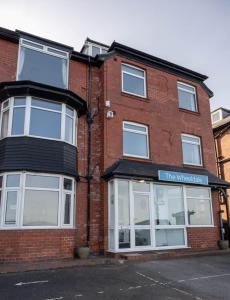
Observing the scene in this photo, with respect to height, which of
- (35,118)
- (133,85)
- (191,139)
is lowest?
(35,118)

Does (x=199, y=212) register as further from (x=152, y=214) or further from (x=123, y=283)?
(x=123, y=283)

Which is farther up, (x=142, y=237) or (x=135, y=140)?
(x=135, y=140)

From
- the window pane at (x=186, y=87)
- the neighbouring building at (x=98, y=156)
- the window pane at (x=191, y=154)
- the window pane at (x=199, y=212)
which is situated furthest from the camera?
the window pane at (x=186, y=87)

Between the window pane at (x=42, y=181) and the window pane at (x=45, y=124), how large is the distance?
1624 mm

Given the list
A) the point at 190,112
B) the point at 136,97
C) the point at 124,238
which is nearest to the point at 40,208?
the point at 124,238

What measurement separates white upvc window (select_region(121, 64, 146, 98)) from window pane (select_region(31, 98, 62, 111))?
12.0 ft

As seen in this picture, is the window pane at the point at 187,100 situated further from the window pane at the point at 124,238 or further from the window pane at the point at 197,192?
A: the window pane at the point at 124,238

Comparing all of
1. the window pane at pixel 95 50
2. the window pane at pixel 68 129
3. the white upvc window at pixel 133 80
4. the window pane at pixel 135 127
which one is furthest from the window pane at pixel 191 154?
the window pane at pixel 95 50

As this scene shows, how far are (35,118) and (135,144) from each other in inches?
184

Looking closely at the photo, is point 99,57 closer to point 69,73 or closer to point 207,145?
point 69,73

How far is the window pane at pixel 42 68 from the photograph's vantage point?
1163 centimetres

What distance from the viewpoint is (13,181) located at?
966 centimetres

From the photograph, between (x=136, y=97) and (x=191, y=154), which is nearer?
(x=136, y=97)

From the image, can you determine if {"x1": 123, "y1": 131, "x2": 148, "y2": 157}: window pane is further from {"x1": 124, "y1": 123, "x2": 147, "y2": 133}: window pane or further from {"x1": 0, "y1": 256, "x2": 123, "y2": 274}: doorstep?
{"x1": 0, "y1": 256, "x2": 123, "y2": 274}: doorstep
